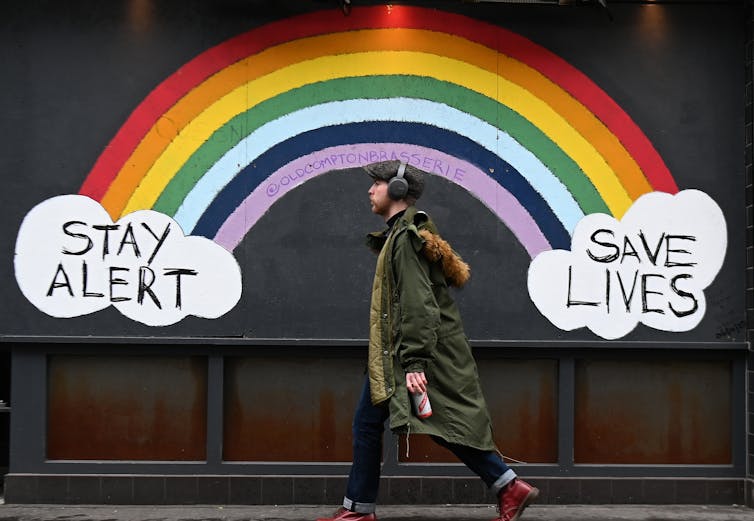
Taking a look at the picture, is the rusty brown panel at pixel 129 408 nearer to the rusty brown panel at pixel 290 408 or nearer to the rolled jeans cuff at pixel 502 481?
the rusty brown panel at pixel 290 408

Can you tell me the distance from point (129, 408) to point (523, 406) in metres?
2.64

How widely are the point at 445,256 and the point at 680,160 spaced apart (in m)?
2.17

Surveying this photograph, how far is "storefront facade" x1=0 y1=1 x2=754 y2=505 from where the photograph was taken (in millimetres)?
6270

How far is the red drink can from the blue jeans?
21 cm

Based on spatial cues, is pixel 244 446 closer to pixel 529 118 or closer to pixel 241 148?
pixel 241 148

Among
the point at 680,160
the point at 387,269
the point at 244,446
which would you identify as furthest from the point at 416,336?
the point at 680,160

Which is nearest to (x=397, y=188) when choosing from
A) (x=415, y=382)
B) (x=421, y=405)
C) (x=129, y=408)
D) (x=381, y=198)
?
(x=381, y=198)

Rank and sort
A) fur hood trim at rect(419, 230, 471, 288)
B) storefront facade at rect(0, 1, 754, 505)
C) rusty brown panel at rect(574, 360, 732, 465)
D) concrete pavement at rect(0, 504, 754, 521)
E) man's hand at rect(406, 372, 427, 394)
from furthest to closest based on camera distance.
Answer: rusty brown panel at rect(574, 360, 732, 465) < storefront facade at rect(0, 1, 754, 505) < concrete pavement at rect(0, 504, 754, 521) < fur hood trim at rect(419, 230, 471, 288) < man's hand at rect(406, 372, 427, 394)

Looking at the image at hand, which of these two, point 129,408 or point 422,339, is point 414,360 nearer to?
point 422,339

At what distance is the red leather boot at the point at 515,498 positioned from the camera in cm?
512

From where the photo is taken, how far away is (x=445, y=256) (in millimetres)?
5152

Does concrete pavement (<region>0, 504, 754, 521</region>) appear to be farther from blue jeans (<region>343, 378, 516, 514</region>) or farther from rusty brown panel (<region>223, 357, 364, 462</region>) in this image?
blue jeans (<region>343, 378, 516, 514</region>)

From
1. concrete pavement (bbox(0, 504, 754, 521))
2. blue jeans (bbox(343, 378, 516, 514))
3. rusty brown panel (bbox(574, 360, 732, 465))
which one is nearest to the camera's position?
blue jeans (bbox(343, 378, 516, 514))

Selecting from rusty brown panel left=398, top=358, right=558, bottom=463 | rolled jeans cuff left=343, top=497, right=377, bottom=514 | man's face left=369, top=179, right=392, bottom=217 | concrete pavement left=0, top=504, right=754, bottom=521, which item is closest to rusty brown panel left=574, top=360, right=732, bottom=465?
rusty brown panel left=398, top=358, right=558, bottom=463
